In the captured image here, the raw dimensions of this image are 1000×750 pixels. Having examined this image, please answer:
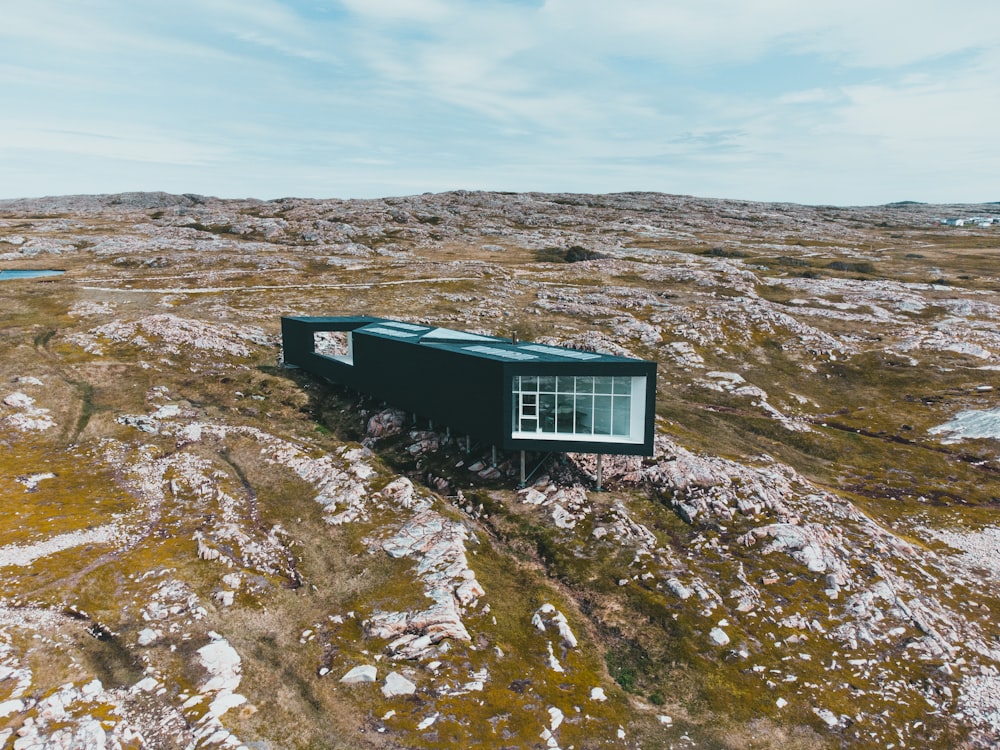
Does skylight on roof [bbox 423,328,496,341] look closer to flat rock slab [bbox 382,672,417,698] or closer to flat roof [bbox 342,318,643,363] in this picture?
flat roof [bbox 342,318,643,363]

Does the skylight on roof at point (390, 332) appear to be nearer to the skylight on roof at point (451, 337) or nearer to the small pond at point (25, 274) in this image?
the skylight on roof at point (451, 337)

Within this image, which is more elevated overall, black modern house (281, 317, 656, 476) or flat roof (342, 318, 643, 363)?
flat roof (342, 318, 643, 363)

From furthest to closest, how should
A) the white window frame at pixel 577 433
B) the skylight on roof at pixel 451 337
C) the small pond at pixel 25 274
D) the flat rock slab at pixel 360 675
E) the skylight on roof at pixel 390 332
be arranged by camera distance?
the small pond at pixel 25 274
the skylight on roof at pixel 390 332
the skylight on roof at pixel 451 337
the white window frame at pixel 577 433
the flat rock slab at pixel 360 675

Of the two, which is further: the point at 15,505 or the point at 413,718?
the point at 15,505

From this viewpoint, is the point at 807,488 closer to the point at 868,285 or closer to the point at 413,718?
the point at 413,718

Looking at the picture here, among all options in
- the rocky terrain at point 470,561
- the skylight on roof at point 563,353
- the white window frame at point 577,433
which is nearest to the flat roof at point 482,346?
the skylight on roof at point 563,353

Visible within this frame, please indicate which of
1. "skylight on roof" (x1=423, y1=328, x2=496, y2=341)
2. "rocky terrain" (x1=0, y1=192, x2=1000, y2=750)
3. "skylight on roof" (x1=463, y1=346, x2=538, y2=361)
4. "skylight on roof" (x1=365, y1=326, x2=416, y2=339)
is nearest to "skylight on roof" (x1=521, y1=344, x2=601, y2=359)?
"skylight on roof" (x1=463, y1=346, x2=538, y2=361)

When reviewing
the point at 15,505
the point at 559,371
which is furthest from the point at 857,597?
the point at 15,505
